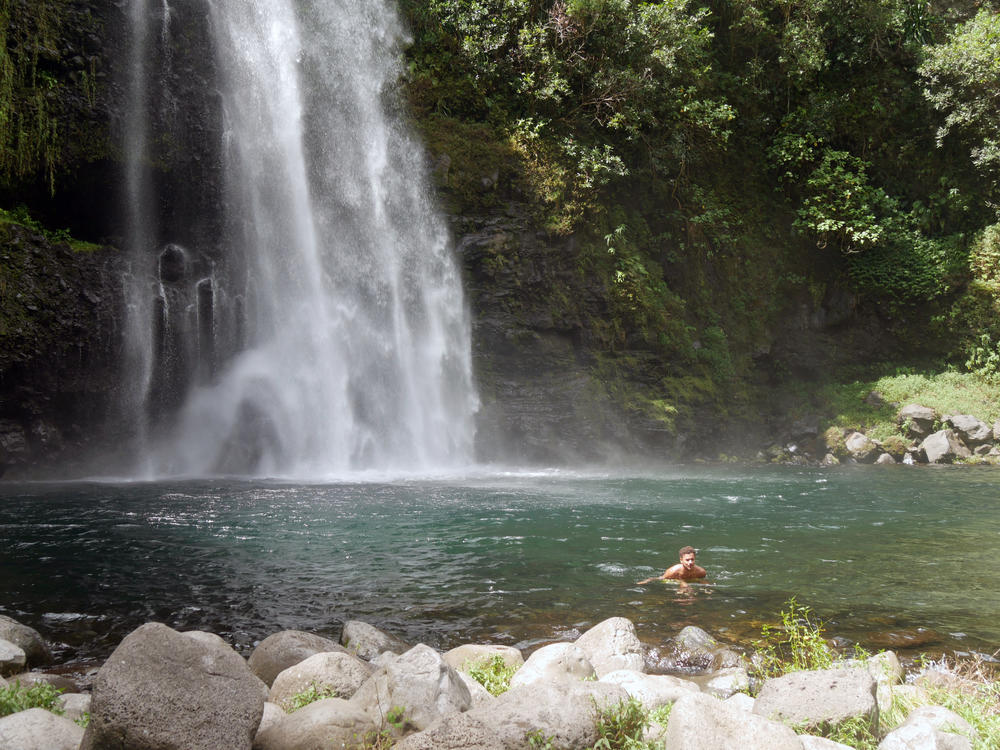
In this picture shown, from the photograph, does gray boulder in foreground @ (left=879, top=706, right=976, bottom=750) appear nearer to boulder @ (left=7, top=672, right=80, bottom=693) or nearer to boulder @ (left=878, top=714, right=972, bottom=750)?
boulder @ (left=878, top=714, right=972, bottom=750)

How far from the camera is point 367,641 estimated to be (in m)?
5.30

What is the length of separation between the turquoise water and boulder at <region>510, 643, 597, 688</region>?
3.95ft

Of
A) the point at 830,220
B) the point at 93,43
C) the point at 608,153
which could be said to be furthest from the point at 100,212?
the point at 830,220

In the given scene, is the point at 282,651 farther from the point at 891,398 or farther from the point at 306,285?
the point at 891,398

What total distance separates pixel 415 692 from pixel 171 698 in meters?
1.17

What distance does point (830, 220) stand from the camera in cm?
2159

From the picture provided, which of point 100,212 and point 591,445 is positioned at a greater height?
point 100,212

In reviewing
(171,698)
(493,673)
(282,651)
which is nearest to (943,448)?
(493,673)

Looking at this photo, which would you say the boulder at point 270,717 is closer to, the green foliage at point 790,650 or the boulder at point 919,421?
the green foliage at point 790,650

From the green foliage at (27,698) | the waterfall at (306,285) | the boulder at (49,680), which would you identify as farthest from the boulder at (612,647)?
the waterfall at (306,285)

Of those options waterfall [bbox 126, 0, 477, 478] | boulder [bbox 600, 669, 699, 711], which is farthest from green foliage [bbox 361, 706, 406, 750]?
waterfall [bbox 126, 0, 477, 478]

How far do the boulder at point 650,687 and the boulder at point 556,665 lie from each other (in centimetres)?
16

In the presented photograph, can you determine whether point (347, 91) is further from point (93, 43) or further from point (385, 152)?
point (93, 43)

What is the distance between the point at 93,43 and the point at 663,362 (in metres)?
17.1
